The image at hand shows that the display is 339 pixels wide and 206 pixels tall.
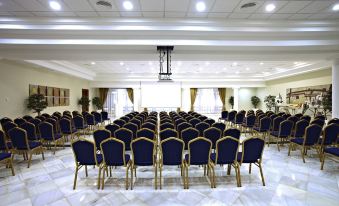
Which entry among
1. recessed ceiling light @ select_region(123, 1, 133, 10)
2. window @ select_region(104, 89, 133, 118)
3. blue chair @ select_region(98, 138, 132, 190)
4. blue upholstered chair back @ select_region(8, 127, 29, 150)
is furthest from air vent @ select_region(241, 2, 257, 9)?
window @ select_region(104, 89, 133, 118)

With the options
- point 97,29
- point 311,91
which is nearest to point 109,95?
point 97,29

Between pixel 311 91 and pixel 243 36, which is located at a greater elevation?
pixel 243 36

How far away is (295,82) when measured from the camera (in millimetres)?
13891

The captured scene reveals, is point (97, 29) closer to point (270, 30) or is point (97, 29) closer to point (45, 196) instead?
point (45, 196)

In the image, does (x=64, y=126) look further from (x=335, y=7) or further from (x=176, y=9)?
(x=335, y=7)

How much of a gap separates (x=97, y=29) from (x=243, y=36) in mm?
4226

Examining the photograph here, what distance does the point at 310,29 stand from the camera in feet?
18.1

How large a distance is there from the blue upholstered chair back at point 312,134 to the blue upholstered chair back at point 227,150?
2.56 metres

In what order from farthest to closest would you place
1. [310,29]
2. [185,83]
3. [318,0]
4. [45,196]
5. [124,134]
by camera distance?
[185,83]
[310,29]
[124,134]
[318,0]
[45,196]

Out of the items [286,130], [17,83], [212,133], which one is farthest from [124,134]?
[17,83]

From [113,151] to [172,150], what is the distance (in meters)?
1.07

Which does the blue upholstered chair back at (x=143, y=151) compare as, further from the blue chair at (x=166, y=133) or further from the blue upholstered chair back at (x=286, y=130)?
the blue upholstered chair back at (x=286, y=130)

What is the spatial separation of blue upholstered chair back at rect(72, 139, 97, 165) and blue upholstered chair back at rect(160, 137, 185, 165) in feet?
4.20

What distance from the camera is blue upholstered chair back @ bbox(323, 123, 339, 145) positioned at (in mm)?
4762
